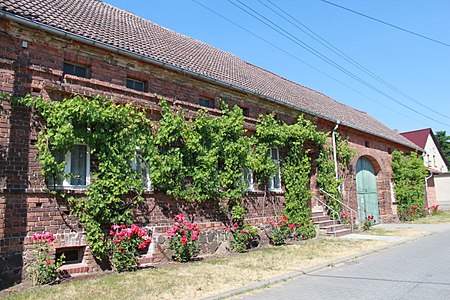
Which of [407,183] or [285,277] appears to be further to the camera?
[407,183]

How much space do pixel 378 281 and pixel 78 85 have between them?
7.40 meters

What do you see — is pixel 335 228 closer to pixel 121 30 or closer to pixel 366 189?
pixel 366 189

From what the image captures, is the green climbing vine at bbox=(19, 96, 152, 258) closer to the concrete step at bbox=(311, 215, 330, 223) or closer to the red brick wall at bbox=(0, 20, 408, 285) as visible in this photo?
the red brick wall at bbox=(0, 20, 408, 285)

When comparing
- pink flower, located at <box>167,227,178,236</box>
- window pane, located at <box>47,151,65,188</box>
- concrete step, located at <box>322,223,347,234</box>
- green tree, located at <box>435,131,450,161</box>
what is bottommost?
concrete step, located at <box>322,223,347,234</box>

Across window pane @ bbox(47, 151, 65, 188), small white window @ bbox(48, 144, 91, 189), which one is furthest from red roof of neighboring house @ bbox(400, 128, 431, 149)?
window pane @ bbox(47, 151, 65, 188)

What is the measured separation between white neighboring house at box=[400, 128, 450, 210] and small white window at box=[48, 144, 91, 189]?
2525 cm

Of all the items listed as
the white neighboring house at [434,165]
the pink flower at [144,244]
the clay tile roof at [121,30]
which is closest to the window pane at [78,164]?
the pink flower at [144,244]

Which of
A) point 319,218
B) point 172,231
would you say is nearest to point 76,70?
point 172,231

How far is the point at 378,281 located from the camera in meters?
6.70

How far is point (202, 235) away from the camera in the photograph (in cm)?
1020

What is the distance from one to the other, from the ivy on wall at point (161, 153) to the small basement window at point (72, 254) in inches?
12.7

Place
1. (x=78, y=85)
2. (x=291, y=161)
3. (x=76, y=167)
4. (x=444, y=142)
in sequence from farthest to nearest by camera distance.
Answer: (x=444, y=142) → (x=291, y=161) → (x=78, y=85) → (x=76, y=167)

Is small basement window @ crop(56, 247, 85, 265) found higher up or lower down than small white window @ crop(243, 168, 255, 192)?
lower down

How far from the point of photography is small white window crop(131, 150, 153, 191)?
30.8ft
